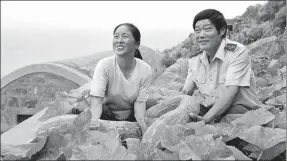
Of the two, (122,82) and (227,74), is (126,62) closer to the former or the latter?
(122,82)

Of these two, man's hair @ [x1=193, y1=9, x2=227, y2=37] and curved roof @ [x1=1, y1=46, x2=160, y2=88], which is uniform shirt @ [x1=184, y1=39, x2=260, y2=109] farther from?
curved roof @ [x1=1, y1=46, x2=160, y2=88]

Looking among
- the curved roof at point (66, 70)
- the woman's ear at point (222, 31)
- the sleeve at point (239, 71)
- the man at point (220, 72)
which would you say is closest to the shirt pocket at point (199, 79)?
the man at point (220, 72)

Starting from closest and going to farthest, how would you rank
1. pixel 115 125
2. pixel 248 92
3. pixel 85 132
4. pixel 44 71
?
pixel 85 132 < pixel 115 125 < pixel 248 92 < pixel 44 71

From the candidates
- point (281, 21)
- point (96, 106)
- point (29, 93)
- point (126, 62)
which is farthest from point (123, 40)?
point (281, 21)

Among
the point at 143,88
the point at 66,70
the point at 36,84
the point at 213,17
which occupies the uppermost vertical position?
the point at 213,17

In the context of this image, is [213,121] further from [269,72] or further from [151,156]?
[269,72]

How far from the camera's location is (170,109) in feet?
8.74

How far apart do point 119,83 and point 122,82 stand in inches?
1.0

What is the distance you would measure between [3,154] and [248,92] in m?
1.81

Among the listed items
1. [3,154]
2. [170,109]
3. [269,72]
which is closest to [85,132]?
[3,154]

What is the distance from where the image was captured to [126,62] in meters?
2.71

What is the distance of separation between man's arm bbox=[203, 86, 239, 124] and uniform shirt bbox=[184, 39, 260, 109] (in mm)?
53

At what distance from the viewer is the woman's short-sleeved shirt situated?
106 inches

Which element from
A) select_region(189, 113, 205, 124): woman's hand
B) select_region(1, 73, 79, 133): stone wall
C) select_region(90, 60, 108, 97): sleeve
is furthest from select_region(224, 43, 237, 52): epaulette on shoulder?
select_region(1, 73, 79, 133): stone wall
